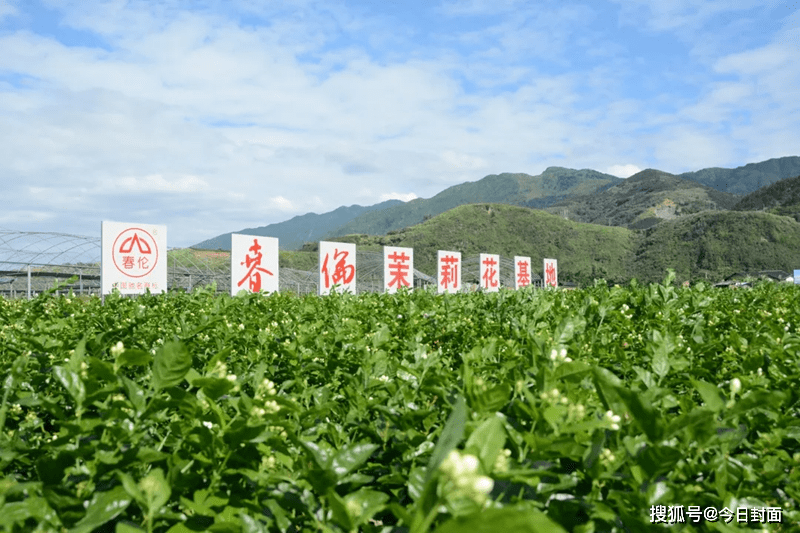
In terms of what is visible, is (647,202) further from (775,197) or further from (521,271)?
(521,271)

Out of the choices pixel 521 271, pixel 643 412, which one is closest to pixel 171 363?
pixel 643 412

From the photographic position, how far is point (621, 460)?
4.12 feet

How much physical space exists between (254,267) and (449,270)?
740cm

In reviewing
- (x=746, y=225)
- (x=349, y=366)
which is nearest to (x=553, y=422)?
(x=349, y=366)

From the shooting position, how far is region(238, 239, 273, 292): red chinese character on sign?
1088 cm

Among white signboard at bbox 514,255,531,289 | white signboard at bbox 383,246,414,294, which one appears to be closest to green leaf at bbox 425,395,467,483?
white signboard at bbox 383,246,414,294

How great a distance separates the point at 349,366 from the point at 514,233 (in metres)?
88.8

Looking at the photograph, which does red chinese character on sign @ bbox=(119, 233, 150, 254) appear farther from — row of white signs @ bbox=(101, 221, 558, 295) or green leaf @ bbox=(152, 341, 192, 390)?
green leaf @ bbox=(152, 341, 192, 390)

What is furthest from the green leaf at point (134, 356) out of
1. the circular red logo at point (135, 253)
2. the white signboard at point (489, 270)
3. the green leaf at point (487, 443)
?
the white signboard at point (489, 270)

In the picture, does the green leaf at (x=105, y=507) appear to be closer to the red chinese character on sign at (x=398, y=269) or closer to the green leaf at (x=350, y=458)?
the green leaf at (x=350, y=458)

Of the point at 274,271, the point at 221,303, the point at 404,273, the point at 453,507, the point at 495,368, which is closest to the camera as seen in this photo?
the point at 453,507

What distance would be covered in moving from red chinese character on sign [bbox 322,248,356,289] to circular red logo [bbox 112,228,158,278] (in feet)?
12.0

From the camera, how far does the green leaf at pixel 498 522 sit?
0.62 meters

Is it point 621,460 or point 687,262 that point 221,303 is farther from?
point 687,262
